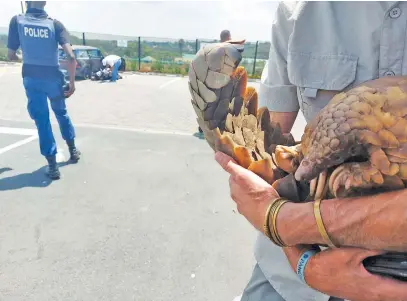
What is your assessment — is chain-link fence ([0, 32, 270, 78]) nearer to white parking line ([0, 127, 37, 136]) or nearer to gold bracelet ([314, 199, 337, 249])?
white parking line ([0, 127, 37, 136])

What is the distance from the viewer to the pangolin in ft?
2.24

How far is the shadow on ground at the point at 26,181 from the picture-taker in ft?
10.9

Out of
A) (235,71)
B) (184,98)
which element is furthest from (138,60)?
(235,71)

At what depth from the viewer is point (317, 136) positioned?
76cm

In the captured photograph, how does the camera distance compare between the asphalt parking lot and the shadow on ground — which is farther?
the shadow on ground

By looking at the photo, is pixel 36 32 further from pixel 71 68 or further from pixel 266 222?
pixel 266 222

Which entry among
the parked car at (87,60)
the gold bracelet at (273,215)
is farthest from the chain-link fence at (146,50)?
the gold bracelet at (273,215)

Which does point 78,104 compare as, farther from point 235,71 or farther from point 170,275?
point 235,71

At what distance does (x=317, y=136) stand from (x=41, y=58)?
3.21 metres

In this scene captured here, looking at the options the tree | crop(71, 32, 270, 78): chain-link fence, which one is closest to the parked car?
crop(71, 32, 270, 78): chain-link fence

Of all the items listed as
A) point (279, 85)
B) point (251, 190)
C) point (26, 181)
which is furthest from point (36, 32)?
point (251, 190)

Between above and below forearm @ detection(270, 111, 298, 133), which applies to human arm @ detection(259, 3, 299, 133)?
above

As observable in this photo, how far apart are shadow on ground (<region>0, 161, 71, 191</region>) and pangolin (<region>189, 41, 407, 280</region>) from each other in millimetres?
2855

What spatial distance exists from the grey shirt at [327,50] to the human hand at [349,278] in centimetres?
37
